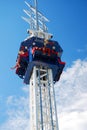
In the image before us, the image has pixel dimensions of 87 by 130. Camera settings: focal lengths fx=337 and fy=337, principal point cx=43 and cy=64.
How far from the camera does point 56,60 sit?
276 ft

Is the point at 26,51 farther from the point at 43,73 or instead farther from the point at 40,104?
the point at 40,104

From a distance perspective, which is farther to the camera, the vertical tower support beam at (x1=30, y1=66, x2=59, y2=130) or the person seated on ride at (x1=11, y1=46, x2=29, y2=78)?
the person seated on ride at (x1=11, y1=46, x2=29, y2=78)

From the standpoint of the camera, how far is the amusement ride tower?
7681 centimetres

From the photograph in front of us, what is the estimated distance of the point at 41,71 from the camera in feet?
277

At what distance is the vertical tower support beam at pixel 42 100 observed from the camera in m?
74.9

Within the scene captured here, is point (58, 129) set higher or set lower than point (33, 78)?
lower

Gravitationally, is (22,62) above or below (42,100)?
above

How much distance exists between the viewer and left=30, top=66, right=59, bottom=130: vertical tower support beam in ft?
246

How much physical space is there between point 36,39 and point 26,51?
4.19 meters

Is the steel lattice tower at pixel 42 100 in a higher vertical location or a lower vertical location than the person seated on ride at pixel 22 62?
lower

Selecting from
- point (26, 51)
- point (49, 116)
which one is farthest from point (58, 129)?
point (26, 51)

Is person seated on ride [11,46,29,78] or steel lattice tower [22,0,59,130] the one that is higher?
person seated on ride [11,46,29,78]

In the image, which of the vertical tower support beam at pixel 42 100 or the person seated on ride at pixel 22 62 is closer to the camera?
the vertical tower support beam at pixel 42 100

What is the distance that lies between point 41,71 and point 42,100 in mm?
8316
